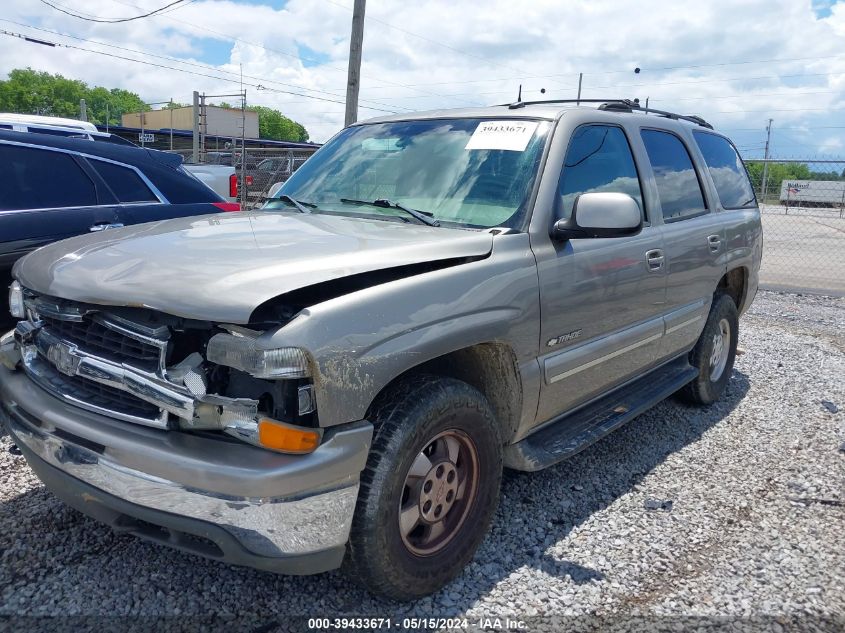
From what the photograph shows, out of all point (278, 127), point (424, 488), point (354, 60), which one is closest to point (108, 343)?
point (424, 488)

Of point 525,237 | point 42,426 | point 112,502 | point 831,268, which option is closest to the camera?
point 112,502

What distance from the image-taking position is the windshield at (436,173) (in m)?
3.15

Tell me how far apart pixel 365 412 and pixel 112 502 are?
0.87m

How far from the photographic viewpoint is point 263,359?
2.06 meters

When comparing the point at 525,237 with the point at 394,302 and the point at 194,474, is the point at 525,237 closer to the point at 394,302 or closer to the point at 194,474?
the point at 394,302

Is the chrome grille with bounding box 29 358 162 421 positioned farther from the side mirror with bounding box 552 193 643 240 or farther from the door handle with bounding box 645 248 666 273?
the door handle with bounding box 645 248 666 273

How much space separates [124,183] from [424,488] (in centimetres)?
384

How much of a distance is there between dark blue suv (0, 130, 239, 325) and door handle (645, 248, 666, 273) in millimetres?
3435

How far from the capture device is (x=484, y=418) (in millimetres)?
2750

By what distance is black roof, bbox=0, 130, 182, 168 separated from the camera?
4934mm

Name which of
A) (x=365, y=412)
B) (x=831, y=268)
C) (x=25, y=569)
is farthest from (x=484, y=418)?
(x=831, y=268)

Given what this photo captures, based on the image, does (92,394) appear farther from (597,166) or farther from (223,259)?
(597,166)

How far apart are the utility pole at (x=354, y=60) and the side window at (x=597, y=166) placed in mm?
9670

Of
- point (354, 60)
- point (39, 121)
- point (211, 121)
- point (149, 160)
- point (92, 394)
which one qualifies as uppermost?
point (211, 121)
